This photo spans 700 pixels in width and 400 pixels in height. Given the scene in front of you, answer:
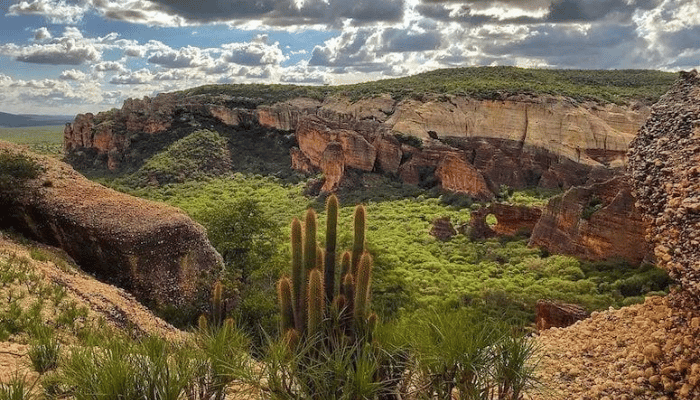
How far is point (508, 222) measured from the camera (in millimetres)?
28406

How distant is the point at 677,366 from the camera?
684 cm

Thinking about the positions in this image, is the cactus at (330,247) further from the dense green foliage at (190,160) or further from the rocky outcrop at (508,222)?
the dense green foliage at (190,160)

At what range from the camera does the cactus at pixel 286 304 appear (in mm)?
7250

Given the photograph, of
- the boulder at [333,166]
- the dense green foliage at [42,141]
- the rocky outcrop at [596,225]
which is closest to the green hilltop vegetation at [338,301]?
the rocky outcrop at [596,225]

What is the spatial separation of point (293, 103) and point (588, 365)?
6412cm

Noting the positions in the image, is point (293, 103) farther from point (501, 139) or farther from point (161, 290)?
point (161, 290)

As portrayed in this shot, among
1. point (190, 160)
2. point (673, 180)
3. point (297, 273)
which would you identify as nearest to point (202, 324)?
point (297, 273)

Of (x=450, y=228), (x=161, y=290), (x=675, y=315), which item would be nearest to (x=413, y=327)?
(x=675, y=315)

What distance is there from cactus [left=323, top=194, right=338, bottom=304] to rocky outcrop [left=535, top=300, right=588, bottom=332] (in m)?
8.80

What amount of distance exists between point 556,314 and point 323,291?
33.4 ft

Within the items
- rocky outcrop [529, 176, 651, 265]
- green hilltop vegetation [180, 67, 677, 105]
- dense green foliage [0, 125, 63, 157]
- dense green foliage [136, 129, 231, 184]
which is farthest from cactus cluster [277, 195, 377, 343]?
green hilltop vegetation [180, 67, 677, 105]

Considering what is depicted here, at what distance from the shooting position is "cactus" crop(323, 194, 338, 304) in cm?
809

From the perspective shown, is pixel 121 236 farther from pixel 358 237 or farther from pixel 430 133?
pixel 430 133

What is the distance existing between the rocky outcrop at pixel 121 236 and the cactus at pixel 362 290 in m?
9.29
